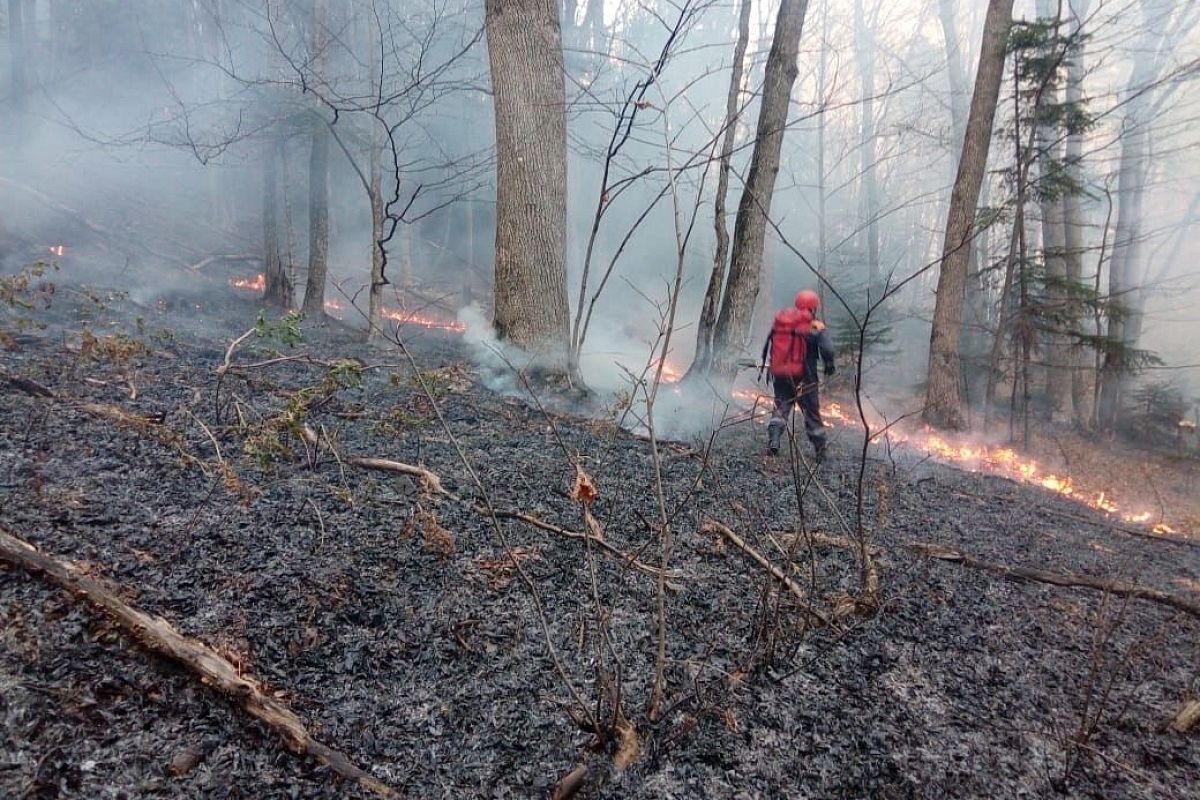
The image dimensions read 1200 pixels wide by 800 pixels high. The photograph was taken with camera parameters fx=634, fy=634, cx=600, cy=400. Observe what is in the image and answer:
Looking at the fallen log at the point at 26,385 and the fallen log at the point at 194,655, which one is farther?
the fallen log at the point at 26,385

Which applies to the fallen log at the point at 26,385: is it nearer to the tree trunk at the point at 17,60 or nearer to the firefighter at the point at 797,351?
the firefighter at the point at 797,351

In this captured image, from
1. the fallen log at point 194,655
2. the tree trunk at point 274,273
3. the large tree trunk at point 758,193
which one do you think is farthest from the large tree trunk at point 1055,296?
the tree trunk at point 274,273

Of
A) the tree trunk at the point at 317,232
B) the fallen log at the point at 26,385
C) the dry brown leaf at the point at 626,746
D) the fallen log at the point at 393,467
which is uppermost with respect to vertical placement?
the tree trunk at the point at 317,232

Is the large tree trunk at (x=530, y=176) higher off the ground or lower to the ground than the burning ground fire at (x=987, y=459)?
higher

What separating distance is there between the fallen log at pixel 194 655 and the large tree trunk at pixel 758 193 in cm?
702

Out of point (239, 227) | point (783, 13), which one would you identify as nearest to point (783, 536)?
point (783, 13)

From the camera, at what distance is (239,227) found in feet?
68.6

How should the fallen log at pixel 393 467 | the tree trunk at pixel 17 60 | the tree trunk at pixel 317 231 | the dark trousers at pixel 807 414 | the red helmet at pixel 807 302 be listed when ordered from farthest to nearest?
the tree trunk at pixel 17 60 < the tree trunk at pixel 317 231 < the red helmet at pixel 807 302 < the dark trousers at pixel 807 414 < the fallen log at pixel 393 467

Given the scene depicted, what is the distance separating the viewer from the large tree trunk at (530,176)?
5988 millimetres

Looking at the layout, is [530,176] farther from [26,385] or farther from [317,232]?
[317,232]

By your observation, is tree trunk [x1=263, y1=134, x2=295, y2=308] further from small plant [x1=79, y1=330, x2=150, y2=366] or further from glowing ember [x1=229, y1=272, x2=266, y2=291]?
small plant [x1=79, y1=330, x2=150, y2=366]

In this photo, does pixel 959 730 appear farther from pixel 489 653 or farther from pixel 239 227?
pixel 239 227

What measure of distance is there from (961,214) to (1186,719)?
8678 millimetres

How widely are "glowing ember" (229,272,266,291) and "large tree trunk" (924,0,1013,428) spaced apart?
519 inches
